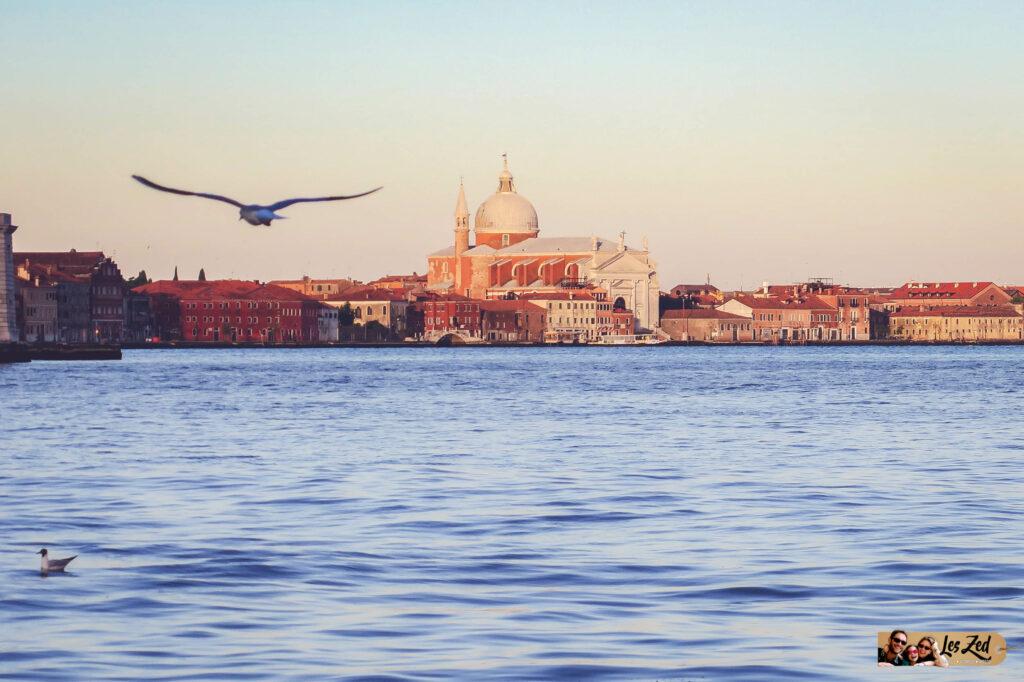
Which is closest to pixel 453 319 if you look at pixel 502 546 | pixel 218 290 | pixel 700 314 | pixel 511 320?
pixel 511 320

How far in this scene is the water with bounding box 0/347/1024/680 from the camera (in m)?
7.50

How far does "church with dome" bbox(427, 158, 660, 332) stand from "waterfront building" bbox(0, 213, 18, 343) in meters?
45.0

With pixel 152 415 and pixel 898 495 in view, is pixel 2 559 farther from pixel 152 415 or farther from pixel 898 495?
pixel 152 415

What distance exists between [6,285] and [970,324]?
225 feet

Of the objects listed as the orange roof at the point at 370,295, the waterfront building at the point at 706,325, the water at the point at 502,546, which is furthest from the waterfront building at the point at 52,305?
the water at the point at 502,546

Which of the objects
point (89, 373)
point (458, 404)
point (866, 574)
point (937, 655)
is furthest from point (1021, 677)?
point (89, 373)

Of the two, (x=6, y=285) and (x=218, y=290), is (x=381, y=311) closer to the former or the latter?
(x=218, y=290)

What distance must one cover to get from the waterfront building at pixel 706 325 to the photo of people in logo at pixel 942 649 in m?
99.6

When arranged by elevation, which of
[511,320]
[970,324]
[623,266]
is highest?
[623,266]

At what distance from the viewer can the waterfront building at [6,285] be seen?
59031mm

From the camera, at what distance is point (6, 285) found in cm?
5944

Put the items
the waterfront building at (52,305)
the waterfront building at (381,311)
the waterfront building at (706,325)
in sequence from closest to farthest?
the waterfront building at (52,305)
the waterfront building at (381,311)
the waterfront building at (706,325)

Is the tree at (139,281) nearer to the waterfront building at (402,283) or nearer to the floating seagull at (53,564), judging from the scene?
the waterfront building at (402,283)

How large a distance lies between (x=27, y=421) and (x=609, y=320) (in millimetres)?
78331
